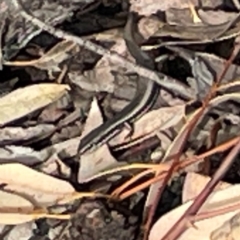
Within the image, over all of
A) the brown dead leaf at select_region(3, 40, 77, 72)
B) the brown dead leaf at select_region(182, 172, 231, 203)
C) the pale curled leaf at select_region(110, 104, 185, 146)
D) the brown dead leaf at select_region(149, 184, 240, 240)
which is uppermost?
the brown dead leaf at select_region(3, 40, 77, 72)

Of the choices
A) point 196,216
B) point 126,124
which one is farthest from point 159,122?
point 196,216

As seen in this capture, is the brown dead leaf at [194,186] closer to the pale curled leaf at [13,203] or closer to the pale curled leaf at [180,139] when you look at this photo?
the pale curled leaf at [180,139]

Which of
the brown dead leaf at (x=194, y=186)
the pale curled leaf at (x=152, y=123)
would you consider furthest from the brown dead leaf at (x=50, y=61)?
the brown dead leaf at (x=194, y=186)

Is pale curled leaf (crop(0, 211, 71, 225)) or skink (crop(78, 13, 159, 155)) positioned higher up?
skink (crop(78, 13, 159, 155))

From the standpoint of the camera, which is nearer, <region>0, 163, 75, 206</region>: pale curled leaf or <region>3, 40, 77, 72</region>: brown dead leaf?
<region>0, 163, 75, 206</region>: pale curled leaf

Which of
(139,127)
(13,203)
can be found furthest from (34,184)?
(139,127)

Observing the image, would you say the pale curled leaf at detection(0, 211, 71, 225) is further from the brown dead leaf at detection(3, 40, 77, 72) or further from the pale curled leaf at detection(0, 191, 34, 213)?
the brown dead leaf at detection(3, 40, 77, 72)

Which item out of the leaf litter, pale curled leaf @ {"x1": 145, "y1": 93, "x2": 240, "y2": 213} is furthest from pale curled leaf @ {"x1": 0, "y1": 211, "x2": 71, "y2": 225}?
pale curled leaf @ {"x1": 145, "y1": 93, "x2": 240, "y2": 213}

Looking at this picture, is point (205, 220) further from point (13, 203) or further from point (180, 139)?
point (13, 203)
